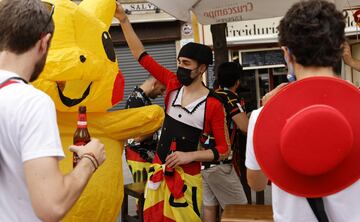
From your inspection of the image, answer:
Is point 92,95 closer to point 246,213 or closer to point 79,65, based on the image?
point 79,65

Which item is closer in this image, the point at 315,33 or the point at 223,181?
the point at 315,33

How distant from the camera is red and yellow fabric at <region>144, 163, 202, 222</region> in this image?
10.7 feet

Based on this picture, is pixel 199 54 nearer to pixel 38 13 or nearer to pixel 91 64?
pixel 91 64

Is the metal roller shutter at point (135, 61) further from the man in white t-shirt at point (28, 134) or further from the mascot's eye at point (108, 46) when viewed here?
the man in white t-shirt at point (28, 134)

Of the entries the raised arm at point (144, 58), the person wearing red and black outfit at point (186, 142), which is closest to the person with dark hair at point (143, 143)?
the raised arm at point (144, 58)

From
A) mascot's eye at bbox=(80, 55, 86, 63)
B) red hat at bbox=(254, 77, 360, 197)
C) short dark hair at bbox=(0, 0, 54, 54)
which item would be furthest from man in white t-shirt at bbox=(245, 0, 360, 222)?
mascot's eye at bbox=(80, 55, 86, 63)

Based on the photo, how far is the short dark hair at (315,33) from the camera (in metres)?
1.56

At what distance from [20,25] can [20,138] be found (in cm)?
41

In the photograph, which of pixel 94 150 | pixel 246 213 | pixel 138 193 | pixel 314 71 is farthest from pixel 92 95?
pixel 138 193

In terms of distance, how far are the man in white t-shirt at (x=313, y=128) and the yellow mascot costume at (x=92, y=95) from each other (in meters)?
1.39

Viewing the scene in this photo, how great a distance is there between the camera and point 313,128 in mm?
1507

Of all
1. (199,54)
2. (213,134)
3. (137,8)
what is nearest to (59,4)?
(199,54)

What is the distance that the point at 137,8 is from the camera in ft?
46.4

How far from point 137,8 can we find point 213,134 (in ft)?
37.2
